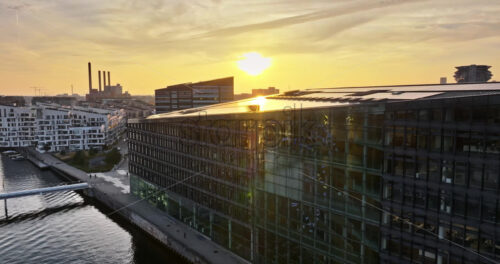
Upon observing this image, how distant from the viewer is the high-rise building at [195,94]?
19325 centimetres

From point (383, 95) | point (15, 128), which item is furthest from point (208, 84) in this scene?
point (383, 95)

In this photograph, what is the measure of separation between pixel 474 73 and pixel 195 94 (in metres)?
141

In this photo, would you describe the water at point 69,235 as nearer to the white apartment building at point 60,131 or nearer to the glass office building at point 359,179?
the glass office building at point 359,179

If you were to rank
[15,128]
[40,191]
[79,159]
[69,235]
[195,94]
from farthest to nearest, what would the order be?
[195,94] → [15,128] → [79,159] → [40,191] → [69,235]

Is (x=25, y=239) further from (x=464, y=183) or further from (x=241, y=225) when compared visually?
(x=464, y=183)

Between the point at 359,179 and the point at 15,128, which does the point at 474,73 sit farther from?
the point at 15,128

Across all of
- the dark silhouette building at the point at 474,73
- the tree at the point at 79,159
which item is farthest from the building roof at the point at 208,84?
the dark silhouette building at the point at 474,73

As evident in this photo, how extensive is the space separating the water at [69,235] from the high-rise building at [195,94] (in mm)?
103804

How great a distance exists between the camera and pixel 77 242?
2549 inches

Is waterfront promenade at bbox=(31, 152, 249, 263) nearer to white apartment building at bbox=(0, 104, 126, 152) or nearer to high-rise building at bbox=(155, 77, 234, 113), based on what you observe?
white apartment building at bbox=(0, 104, 126, 152)

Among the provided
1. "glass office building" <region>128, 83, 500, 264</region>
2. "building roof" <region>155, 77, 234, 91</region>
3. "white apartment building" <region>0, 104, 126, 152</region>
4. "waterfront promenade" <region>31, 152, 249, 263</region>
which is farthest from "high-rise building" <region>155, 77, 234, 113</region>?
"glass office building" <region>128, 83, 500, 264</region>

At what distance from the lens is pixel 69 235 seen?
68.2 m

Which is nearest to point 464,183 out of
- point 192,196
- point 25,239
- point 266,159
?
point 266,159

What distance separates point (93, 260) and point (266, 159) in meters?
33.0
